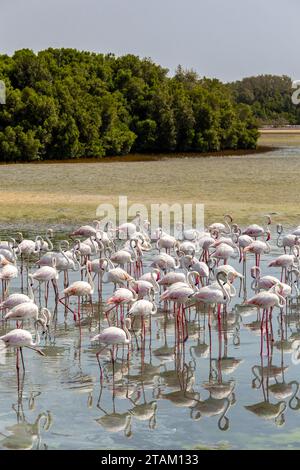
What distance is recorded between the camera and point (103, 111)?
58844 millimetres

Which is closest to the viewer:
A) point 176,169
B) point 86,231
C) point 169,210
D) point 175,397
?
point 175,397

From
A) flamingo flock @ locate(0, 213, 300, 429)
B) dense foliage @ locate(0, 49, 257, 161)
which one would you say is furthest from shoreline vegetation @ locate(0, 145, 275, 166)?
flamingo flock @ locate(0, 213, 300, 429)

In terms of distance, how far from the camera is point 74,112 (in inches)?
2216

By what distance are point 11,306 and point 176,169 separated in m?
30.7

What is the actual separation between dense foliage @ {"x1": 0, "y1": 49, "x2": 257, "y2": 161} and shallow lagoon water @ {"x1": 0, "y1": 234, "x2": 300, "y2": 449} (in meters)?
40.8

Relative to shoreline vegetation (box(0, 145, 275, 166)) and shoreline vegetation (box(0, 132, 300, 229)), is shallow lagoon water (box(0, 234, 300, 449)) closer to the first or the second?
shoreline vegetation (box(0, 132, 300, 229))

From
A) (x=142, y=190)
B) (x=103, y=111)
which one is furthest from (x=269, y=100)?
(x=142, y=190)

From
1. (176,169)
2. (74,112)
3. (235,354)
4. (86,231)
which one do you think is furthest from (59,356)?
(74,112)

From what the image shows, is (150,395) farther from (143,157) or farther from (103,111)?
(103,111)

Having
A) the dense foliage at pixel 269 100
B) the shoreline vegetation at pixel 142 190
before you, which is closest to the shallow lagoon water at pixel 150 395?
the shoreline vegetation at pixel 142 190

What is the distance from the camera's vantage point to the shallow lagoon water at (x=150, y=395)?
770 centimetres

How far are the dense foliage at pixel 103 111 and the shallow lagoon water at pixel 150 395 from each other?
40812mm

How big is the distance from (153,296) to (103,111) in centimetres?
4783

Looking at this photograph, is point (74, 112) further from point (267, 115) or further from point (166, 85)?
point (267, 115)
